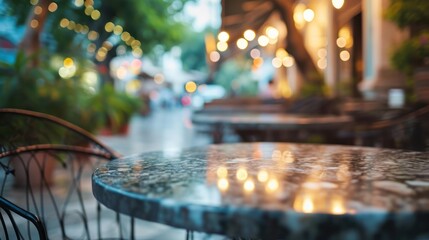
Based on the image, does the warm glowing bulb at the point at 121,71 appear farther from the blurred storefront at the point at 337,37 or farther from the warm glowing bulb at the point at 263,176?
the warm glowing bulb at the point at 263,176

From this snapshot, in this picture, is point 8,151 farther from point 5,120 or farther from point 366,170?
point 366,170

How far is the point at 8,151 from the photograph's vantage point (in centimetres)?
178

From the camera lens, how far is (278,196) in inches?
36.8

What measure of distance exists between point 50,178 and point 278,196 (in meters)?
5.17

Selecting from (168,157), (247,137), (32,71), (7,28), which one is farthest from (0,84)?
(7,28)

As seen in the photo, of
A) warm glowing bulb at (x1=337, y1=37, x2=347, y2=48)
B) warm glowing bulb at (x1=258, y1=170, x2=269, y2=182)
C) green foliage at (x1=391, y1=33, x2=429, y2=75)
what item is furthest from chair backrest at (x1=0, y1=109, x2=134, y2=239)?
warm glowing bulb at (x1=337, y1=37, x2=347, y2=48)

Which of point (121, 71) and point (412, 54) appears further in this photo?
point (121, 71)

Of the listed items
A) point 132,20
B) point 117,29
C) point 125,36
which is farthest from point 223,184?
point 125,36

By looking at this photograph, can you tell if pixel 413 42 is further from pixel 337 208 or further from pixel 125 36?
pixel 125 36

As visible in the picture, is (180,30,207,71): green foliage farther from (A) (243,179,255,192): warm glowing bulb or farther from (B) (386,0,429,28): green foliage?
(A) (243,179,255,192): warm glowing bulb

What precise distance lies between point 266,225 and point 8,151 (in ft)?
4.49

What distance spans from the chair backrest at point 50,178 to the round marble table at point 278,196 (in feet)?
1.40

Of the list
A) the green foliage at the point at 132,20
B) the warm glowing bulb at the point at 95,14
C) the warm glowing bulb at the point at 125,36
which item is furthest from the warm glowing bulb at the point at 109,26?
the warm glowing bulb at the point at 95,14

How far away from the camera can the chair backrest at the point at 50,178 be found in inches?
73.0
